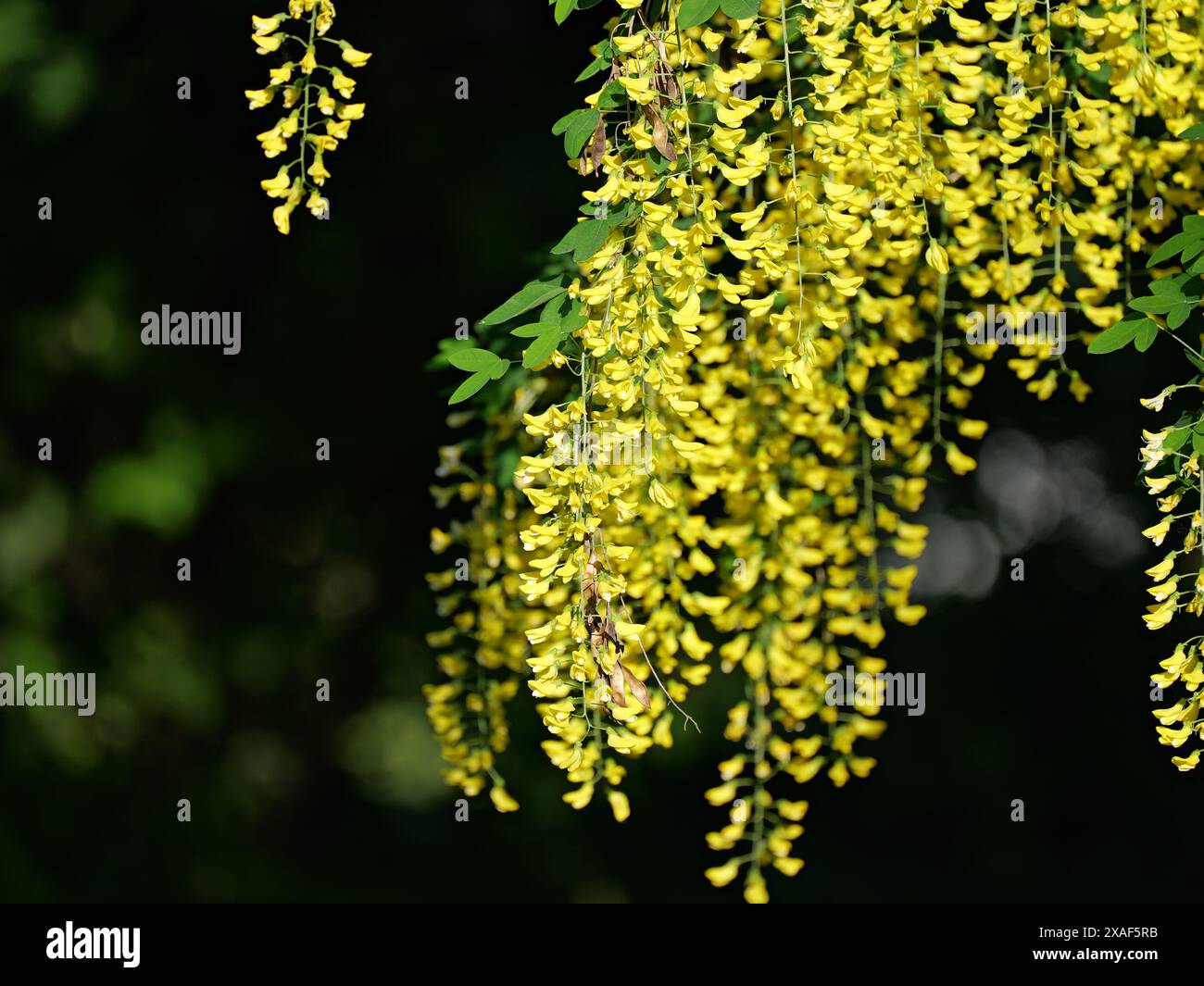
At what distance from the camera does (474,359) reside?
40.5 inches

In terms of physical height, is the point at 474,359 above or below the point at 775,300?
below

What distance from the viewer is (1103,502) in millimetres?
3543

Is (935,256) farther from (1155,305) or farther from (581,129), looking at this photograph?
(581,129)

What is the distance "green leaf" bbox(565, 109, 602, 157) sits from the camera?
98 centimetres

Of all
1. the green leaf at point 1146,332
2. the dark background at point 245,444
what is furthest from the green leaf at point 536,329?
the dark background at point 245,444

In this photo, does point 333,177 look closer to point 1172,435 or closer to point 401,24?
point 401,24

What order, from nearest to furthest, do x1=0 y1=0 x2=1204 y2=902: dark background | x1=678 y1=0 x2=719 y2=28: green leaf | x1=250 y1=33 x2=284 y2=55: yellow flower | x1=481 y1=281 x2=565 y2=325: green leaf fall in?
x1=678 y1=0 x2=719 y2=28: green leaf, x1=481 y1=281 x2=565 y2=325: green leaf, x1=250 y1=33 x2=284 y2=55: yellow flower, x1=0 y1=0 x2=1204 y2=902: dark background

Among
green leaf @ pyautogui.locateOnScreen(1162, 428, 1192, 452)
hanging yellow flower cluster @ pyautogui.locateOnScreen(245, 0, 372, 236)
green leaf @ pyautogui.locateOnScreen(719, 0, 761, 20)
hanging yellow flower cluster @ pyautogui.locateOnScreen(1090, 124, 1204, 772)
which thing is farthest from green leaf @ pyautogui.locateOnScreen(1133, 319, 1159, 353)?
hanging yellow flower cluster @ pyautogui.locateOnScreen(245, 0, 372, 236)

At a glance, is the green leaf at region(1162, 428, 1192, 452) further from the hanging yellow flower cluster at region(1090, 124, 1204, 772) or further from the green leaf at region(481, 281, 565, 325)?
the green leaf at region(481, 281, 565, 325)

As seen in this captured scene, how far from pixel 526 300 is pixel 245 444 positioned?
2.10 metres

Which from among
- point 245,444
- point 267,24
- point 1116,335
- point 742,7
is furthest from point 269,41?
point 245,444

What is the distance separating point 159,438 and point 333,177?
67 cm

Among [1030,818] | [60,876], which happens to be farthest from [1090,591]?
[60,876]

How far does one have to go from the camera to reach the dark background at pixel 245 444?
2922 mm
